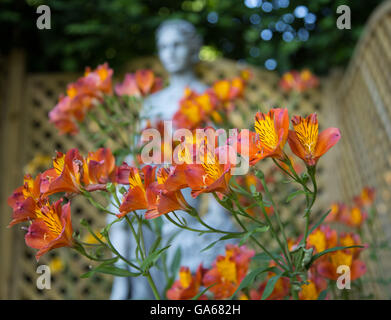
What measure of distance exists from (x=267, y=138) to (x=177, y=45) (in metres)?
1.61

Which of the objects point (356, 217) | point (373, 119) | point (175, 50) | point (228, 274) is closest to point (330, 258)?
point (228, 274)

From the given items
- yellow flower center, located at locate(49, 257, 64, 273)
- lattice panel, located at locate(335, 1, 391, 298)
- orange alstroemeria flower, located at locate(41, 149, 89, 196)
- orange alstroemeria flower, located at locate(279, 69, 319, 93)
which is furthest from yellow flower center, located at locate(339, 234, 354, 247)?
yellow flower center, located at locate(49, 257, 64, 273)

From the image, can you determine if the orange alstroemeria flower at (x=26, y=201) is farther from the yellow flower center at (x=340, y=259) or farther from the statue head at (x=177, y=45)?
the statue head at (x=177, y=45)

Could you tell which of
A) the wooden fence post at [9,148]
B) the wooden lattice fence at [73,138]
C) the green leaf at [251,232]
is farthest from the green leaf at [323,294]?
the wooden fence post at [9,148]

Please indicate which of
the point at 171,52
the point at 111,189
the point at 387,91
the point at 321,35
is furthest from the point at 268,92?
the point at 111,189

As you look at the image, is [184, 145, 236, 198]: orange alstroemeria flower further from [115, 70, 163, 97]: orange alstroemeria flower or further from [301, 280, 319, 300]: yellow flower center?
[115, 70, 163, 97]: orange alstroemeria flower

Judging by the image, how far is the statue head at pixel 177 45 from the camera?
1974 millimetres

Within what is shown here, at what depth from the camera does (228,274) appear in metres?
0.56

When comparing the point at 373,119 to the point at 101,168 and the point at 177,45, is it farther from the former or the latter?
the point at 101,168

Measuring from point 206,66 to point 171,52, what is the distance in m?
0.59

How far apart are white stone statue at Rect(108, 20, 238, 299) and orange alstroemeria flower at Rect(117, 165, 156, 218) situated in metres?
0.67

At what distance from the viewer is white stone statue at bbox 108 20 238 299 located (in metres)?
1.49

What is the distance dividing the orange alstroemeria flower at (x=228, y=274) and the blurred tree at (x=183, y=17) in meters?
1.91
